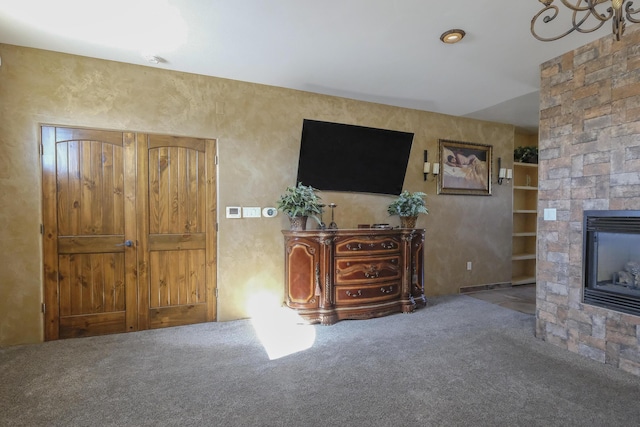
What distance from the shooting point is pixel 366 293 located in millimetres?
3641

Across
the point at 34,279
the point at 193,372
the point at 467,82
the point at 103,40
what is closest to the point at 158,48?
the point at 103,40

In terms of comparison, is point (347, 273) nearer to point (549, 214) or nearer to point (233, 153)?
point (233, 153)

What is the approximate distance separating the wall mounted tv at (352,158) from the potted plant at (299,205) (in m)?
0.36

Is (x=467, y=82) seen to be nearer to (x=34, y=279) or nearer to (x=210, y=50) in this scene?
(x=210, y=50)

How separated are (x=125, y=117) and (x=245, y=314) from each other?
7.88ft

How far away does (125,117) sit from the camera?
126 inches

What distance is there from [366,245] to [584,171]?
2.07 m

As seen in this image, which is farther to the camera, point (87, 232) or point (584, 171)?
point (87, 232)

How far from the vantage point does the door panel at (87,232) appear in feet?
9.86

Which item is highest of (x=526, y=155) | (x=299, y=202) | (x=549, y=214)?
(x=526, y=155)

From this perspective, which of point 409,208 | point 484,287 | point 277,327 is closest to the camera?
point 277,327

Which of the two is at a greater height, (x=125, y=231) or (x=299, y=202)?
(x=299, y=202)

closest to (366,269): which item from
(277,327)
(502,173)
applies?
(277,327)

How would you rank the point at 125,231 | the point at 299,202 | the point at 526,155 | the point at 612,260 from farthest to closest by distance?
the point at 526,155
the point at 299,202
the point at 125,231
the point at 612,260
